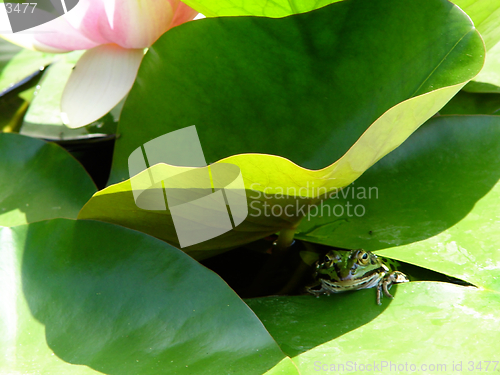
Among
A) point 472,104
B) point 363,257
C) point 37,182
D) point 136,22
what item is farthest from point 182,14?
point 472,104

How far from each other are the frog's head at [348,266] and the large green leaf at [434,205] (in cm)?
4

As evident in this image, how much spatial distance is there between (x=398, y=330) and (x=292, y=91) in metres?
0.36

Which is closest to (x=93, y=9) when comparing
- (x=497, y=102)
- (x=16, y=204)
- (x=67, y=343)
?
(x=16, y=204)

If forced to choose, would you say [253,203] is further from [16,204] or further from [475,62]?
[16,204]

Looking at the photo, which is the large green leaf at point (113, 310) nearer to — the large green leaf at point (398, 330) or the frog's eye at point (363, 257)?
the large green leaf at point (398, 330)

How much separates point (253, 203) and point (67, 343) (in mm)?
278

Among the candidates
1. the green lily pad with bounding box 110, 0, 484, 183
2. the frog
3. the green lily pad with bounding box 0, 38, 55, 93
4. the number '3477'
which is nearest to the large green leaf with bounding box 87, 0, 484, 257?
the green lily pad with bounding box 110, 0, 484, 183

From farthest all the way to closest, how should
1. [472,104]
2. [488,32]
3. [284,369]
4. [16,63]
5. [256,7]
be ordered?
1. [16,63]
2. [472,104]
3. [488,32]
4. [256,7]
5. [284,369]

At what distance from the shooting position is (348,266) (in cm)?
62

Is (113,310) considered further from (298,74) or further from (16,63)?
(16,63)

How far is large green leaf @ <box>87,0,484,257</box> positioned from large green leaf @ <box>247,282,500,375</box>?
0.15m

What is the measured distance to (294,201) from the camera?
52 cm

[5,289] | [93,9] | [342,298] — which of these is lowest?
[342,298]

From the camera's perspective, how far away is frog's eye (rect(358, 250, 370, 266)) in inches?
24.7
